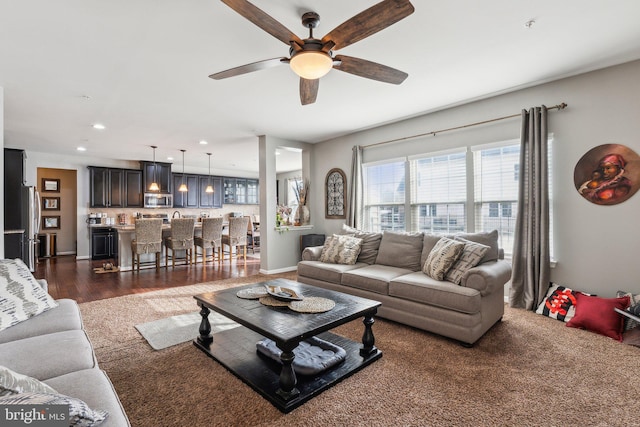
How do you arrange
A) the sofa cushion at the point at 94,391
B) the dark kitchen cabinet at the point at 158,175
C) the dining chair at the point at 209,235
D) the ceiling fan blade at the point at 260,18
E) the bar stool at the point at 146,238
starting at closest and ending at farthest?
the sofa cushion at the point at 94,391
the ceiling fan blade at the point at 260,18
the bar stool at the point at 146,238
the dining chair at the point at 209,235
the dark kitchen cabinet at the point at 158,175

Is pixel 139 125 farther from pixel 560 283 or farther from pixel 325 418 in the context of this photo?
pixel 560 283

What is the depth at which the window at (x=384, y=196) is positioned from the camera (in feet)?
16.7

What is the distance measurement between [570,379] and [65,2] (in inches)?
173

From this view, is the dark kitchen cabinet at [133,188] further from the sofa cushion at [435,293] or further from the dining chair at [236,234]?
the sofa cushion at [435,293]

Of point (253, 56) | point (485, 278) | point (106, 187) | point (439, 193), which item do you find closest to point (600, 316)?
point (485, 278)

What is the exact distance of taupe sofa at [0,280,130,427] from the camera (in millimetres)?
1191

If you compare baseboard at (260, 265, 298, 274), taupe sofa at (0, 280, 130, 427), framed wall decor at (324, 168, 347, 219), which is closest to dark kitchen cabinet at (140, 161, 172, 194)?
baseboard at (260, 265, 298, 274)

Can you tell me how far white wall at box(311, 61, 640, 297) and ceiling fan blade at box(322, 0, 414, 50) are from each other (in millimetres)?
2809

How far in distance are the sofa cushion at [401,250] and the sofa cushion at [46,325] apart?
312 cm

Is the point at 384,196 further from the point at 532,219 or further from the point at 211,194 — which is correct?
the point at 211,194

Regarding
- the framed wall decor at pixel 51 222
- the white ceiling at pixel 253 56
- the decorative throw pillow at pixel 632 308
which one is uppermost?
the white ceiling at pixel 253 56

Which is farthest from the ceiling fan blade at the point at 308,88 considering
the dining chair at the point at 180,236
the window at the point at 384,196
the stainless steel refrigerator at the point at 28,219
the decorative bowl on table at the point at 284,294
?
the stainless steel refrigerator at the point at 28,219

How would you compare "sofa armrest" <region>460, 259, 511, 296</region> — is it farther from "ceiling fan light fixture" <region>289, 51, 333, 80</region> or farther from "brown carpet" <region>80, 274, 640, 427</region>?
"ceiling fan light fixture" <region>289, 51, 333, 80</region>

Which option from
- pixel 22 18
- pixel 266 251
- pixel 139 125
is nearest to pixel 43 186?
pixel 139 125
